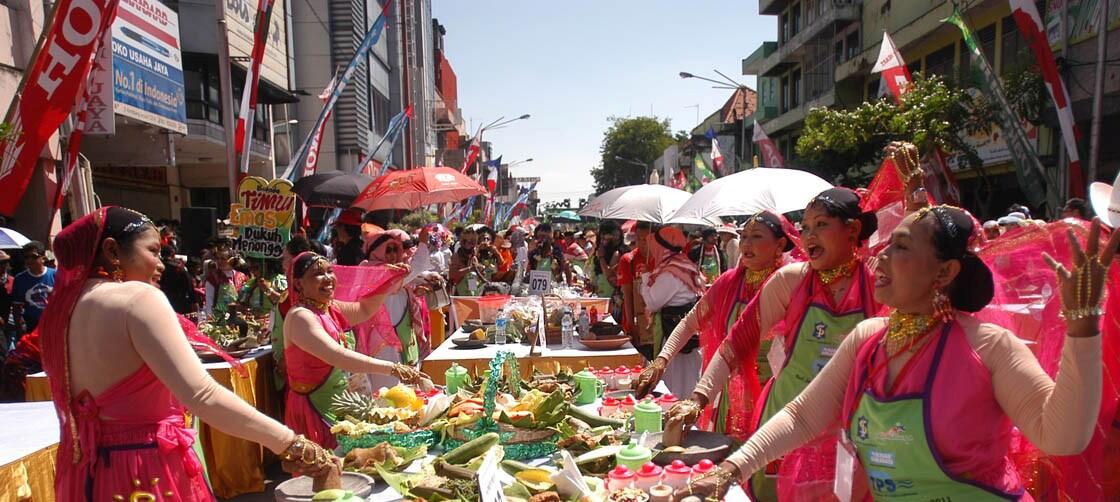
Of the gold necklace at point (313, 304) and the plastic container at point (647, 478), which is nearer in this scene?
the plastic container at point (647, 478)

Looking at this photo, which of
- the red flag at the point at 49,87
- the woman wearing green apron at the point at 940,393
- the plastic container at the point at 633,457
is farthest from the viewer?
the red flag at the point at 49,87

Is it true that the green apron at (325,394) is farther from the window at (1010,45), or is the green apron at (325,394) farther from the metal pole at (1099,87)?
the window at (1010,45)

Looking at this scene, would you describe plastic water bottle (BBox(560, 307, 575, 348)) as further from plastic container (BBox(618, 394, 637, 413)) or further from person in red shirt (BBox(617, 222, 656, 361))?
plastic container (BBox(618, 394, 637, 413))

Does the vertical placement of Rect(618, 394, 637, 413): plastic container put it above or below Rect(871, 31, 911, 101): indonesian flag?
below

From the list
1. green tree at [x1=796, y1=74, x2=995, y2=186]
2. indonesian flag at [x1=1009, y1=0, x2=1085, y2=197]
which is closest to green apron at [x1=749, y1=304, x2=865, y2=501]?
indonesian flag at [x1=1009, y1=0, x2=1085, y2=197]

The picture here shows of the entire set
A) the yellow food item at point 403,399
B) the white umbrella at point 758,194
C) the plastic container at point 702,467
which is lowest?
the yellow food item at point 403,399

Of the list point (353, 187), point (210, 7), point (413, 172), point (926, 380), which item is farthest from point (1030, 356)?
point (210, 7)

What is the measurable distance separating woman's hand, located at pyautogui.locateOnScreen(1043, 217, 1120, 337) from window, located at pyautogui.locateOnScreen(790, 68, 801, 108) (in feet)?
108

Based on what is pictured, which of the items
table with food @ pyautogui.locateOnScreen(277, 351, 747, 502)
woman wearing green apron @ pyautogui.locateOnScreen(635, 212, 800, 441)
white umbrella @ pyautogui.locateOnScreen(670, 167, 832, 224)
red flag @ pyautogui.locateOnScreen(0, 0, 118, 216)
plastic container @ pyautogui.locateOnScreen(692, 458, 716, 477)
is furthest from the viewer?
red flag @ pyautogui.locateOnScreen(0, 0, 118, 216)

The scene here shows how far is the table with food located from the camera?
2322 millimetres

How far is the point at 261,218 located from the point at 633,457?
20.0ft

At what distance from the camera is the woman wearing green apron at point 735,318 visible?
348 cm

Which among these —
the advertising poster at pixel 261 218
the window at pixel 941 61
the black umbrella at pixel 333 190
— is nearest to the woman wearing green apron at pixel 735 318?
the advertising poster at pixel 261 218

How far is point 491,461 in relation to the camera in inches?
92.0
